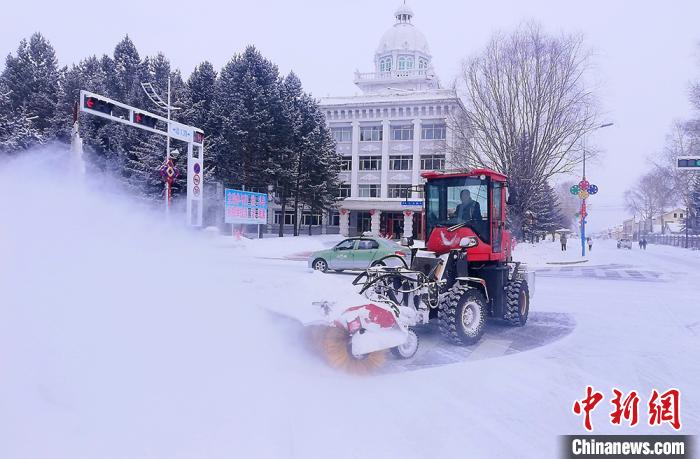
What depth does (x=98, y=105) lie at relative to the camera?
61.0ft

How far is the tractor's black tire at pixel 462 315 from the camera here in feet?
24.0

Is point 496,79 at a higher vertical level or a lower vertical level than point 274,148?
higher

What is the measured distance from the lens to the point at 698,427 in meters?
4.76

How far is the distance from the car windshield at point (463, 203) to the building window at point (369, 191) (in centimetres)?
4943

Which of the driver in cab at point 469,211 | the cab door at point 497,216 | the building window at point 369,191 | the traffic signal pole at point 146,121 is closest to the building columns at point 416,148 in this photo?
the building window at point 369,191

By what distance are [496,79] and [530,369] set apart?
1149 inches

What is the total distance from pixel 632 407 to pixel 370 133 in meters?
54.9

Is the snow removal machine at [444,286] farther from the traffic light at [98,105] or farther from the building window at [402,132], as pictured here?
the building window at [402,132]

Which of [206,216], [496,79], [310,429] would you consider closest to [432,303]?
[310,429]

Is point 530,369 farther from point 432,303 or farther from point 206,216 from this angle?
point 206,216

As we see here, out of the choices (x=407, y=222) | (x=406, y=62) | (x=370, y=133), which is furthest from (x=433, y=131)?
(x=406, y=62)

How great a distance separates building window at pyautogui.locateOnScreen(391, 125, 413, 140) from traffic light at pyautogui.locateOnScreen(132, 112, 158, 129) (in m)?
38.6

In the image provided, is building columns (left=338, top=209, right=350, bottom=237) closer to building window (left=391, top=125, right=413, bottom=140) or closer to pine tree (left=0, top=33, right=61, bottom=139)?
building window (left=391, top=125, right=413, bottom=140)

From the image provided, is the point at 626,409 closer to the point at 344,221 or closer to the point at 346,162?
the point at 344,221
